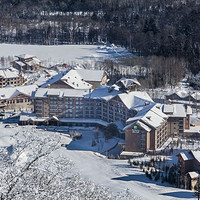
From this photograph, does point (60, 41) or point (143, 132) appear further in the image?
point (60, 41)

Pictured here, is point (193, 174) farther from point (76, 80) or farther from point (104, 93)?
point (76, 80)

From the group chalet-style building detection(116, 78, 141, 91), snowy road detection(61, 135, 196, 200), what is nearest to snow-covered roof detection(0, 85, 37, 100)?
chalet-style building detection(116, 78, 141, 91)

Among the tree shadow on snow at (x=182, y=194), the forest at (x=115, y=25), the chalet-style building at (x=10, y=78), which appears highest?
the forest at (x=115, y=25)

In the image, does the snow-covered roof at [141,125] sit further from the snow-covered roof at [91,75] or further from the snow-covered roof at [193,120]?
the snow-covered roof at [91,75]

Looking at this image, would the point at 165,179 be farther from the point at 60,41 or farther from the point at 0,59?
the point at 60,41

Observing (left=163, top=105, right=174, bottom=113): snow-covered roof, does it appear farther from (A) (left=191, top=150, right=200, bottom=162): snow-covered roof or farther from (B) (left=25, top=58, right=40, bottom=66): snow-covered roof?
(B) (left=25, top=58, right=40, bottom=66): snow-covered roof

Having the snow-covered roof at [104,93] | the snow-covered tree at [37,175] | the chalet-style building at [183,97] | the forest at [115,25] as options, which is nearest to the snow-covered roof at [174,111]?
the snow-covered roof at [104,93]

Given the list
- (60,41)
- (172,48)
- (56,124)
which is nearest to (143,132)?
(56,124)
